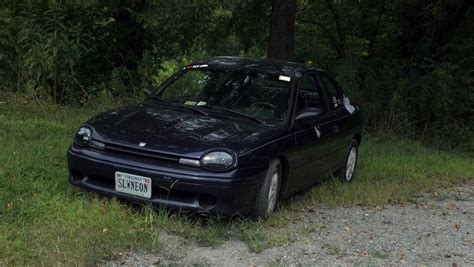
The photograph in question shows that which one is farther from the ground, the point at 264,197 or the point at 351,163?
the point at 264,197

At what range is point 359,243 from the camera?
5344mm

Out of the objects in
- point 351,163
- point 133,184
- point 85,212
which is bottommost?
point 351,163

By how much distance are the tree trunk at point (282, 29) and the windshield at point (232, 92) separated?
5119 mm

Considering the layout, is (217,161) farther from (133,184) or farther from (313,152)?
(313,152)

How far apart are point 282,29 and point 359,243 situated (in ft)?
23.0

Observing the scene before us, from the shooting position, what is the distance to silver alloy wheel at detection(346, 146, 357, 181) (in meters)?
8.12

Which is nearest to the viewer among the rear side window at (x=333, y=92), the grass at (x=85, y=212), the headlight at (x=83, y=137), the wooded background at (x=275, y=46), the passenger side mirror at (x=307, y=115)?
the grass at (x=85, y=212)

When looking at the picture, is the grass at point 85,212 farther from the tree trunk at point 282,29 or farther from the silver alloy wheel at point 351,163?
the tree trunk at point 282,29

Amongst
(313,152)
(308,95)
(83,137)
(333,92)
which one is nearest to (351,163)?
(333,92)

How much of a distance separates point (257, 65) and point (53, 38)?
5961 millimetres

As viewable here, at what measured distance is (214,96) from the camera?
21.1 feet

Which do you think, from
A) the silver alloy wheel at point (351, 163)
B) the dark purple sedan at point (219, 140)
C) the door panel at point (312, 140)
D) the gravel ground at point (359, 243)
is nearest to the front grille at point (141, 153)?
the dark purple sedan at point (219, 140)

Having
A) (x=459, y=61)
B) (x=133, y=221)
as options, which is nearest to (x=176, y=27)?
(x=459, y=61)

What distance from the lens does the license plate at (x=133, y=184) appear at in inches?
204
